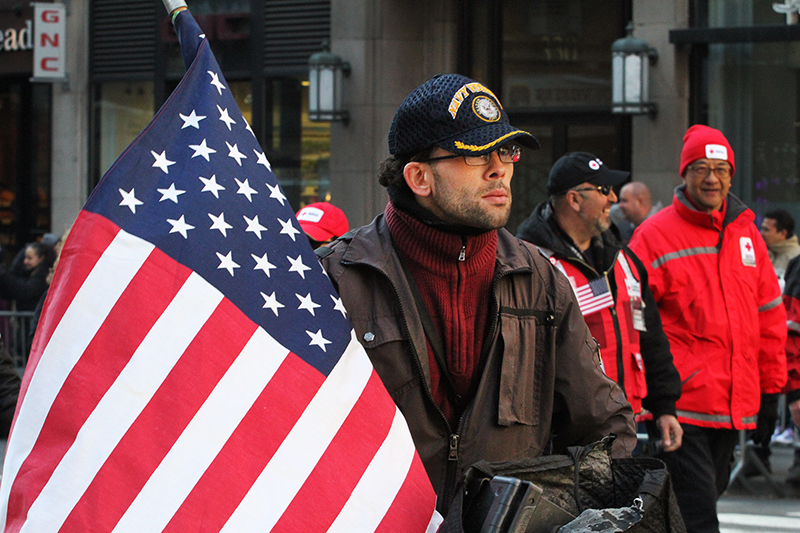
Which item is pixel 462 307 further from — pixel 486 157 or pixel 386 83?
pixel 386 83

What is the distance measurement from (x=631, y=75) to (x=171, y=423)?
400 inches

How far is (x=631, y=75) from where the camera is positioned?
11.6 m

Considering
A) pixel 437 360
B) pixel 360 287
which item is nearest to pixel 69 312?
pixel 360 287

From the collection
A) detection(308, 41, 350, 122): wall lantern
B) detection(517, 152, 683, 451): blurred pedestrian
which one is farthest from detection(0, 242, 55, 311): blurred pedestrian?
detection(517, 152, 683, 451): blurred pedestrian

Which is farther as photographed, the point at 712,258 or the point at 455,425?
the point at 712,258

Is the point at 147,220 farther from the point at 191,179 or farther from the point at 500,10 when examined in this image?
the point at 500,10

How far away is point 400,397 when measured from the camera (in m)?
2.67

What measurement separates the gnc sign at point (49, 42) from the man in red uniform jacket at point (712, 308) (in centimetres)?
1237

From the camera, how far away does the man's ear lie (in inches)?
107

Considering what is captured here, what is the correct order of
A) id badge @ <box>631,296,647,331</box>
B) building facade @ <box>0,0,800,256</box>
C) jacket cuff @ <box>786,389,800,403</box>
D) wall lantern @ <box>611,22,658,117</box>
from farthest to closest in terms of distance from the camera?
building facade @ <box>0,0,800,256</box> < wall lantern @ <box>611,22,658,117</box> < jacket cuff @ <box>786,389,800,403</box> < id badge @ <box>631,296,647,331</box>

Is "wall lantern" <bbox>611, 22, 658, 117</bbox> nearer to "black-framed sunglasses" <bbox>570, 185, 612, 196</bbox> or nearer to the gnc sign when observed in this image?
"black-framed sunglasses" <bbox>570, 185, 612, 196</bbox>

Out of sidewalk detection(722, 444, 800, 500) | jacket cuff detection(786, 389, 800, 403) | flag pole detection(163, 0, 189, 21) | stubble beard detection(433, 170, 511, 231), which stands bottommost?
sidewalk detection(722, 444, 800, 500)

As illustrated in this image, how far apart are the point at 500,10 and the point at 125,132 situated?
21.4ft

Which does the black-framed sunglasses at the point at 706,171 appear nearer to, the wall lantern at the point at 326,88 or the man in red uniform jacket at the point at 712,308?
the man in red uniform jacket at the point at 712,308
